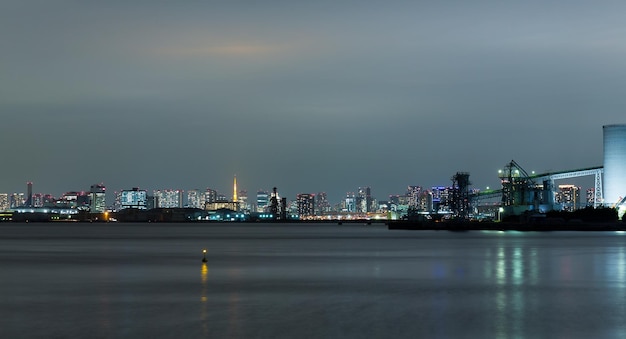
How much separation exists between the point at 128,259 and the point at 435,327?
4947 cm

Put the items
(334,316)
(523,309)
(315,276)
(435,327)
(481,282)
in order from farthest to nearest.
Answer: (315,276) < (481,282) < (523,309) < (334,316) < (435,327)

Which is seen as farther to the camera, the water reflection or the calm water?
the water reflection

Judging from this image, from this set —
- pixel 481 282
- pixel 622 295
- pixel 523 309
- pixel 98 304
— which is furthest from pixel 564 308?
pixel 98 304

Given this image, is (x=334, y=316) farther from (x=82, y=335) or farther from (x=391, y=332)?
(x=82, y=335)

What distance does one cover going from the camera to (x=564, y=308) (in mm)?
38844

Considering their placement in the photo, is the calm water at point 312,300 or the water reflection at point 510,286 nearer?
the calm water at point 312,300

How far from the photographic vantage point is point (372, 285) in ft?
163

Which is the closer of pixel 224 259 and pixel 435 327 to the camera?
pixel 435 327

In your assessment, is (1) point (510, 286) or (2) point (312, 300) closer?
(2) point (312, 300)

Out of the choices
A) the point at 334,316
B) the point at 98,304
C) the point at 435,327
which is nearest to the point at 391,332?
the point at 435,327

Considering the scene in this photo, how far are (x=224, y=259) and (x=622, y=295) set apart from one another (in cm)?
4028

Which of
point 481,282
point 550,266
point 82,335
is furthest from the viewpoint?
point 550,266

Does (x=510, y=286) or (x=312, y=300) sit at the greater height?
(x=312, y=300)

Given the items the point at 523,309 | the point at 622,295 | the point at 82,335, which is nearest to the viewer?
the point at 82,335
